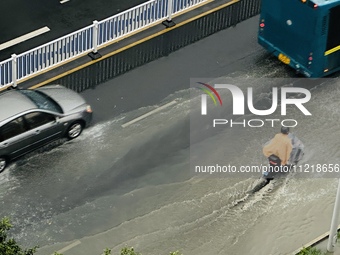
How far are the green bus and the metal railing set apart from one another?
10.3 ft

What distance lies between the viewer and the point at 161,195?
25.7 metres

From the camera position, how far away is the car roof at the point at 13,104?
2547cm

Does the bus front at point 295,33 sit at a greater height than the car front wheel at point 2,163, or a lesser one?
greater

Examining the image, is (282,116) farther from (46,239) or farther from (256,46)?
(46,239)

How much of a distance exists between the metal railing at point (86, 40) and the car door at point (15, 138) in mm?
2932

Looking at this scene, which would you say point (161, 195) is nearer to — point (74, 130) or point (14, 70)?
point (74, 130)

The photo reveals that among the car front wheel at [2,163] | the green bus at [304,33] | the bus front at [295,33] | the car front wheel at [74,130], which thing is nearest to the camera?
the car front wheel at [2,163]

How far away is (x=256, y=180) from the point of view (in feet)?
86.6

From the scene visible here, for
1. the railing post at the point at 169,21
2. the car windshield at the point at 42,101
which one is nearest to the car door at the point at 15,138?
the car windshield at the point at 42,101

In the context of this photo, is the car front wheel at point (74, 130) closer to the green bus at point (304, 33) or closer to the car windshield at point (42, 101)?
the car windshield at point (42, 101)

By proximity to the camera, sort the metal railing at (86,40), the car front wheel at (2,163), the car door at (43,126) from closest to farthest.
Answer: the car front wheel at (2,163) < the car door at (43,126) < the metal railing at (86,40)

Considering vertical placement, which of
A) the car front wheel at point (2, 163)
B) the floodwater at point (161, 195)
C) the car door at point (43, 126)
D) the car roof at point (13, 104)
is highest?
the car roof at point (13, 104)

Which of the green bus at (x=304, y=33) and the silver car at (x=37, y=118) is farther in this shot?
the green bus at (x=304, y=33)

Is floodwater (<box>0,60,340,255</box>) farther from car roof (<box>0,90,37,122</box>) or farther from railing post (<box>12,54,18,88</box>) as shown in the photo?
railing post (<box>12,54,18,88</box>)
